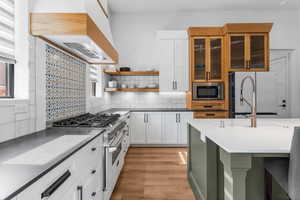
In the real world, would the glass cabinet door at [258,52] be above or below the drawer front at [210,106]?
above

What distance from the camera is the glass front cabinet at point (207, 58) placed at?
166 inches

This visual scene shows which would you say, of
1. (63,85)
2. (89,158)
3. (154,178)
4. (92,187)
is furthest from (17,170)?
(154,178)

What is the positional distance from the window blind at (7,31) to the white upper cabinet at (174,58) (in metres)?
3.17

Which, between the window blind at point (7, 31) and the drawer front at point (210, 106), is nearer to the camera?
the window blind at point (7, 31)

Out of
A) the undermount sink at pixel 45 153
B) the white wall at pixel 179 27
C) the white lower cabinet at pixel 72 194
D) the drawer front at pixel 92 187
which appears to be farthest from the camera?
the white wall at pixel 179 27

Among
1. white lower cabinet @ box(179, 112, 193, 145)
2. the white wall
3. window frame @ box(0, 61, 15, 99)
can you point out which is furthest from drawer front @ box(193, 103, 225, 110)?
window frame @ box(0, 61, 15, 99)

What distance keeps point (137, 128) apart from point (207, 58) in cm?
218

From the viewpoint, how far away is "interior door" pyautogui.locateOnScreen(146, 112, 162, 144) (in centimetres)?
434

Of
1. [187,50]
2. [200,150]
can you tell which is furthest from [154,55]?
[200,150]

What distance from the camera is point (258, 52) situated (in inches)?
163

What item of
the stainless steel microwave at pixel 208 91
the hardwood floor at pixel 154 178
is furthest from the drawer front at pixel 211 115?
the hardwood floor at pixel 154 178

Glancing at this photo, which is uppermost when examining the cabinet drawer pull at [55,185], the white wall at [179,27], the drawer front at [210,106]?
the white wall at [179,27]

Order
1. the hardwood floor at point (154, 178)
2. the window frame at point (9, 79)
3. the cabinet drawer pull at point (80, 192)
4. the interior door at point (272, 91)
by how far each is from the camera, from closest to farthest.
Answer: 1. the cabinet drawer pull at point (80, 192)
2. the window frame at point (9, 79)
3. the hardwood floor at point (154, 178)
4. the interior door at point (272, 91)

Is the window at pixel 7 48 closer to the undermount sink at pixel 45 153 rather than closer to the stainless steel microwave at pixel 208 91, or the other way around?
the undermount sink at pixel 45 153
